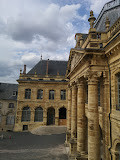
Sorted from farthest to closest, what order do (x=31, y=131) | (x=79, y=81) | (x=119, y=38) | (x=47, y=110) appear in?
1. (x=47, y=110)
2. (x=31, y=131)
3. (x=79, y=81)
4. (x=119, y=38)

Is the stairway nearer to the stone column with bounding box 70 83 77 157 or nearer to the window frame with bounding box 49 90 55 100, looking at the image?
the window frame with bounding box 49 90 55 100

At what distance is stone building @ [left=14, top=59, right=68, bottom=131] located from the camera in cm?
2412

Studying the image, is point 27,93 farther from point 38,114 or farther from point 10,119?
point 10,119

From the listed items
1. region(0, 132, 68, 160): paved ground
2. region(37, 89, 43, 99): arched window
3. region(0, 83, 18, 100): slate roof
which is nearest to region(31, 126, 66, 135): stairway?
region(0, 132, 68, 160): paved ground

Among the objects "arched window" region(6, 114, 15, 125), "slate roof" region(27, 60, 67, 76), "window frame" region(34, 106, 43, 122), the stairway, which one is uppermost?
"slate roof" region(27, 60, 67, 76)

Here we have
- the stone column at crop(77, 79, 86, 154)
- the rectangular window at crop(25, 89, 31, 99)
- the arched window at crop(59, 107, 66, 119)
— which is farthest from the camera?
the arched window at crop(59, 107, 66, 119)

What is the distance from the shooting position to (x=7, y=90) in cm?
2834

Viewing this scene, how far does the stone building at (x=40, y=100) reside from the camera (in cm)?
2412

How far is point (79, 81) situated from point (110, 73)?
3.74 metres

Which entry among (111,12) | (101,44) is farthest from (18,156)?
(111,12)

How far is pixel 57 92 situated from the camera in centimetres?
2555

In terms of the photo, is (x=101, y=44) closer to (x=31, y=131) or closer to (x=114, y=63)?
(x=114, y=63)

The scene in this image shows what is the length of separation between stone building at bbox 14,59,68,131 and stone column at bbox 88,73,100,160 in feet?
57.1

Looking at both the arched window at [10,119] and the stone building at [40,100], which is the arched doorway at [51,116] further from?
the arched window at [10,119]
